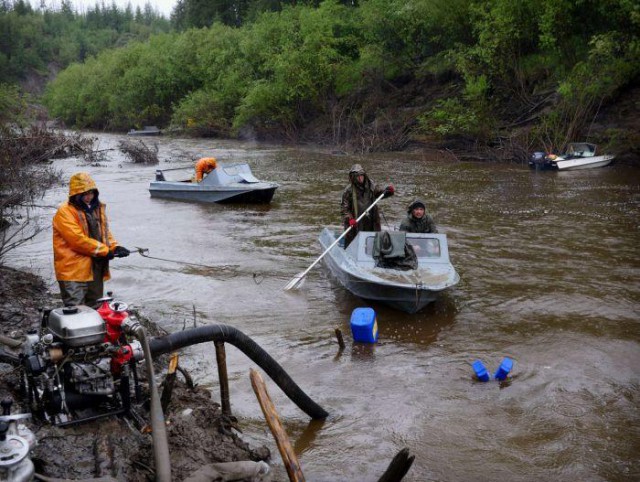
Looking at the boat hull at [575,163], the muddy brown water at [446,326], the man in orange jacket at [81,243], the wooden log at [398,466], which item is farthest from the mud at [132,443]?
the boat hull at [575,163]

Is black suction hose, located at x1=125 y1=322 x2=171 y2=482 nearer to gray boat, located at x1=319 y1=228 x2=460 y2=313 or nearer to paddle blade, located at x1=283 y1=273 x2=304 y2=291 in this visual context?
gray boat, located at x1=319 y1=228 x2=460 y2=313

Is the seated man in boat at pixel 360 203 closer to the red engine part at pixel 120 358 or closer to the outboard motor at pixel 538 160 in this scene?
the red engine part at pixel 120 358

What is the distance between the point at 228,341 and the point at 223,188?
14.7m

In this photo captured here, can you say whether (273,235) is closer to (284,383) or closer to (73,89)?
(284,383)

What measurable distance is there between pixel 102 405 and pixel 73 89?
7564 centimetres

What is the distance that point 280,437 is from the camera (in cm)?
450

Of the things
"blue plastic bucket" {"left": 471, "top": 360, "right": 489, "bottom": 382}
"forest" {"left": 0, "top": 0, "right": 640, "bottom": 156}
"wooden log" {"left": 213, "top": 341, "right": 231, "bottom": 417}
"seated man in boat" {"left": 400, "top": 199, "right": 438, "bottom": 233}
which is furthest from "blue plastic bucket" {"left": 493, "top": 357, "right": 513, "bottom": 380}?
"forest" {"left": 0, "top": 0, "right": 640, "bottom": 156}

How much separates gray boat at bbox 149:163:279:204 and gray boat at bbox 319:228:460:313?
8460 mm

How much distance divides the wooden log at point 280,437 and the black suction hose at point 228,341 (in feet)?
1.23

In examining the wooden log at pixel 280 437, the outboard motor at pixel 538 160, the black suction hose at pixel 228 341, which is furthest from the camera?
the outboard motor at pixel 538 160

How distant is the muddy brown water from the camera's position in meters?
6.00

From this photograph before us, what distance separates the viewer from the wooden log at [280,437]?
441 centimetres

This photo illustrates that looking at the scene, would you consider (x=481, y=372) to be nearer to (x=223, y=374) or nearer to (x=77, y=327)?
(x=223, y=374)

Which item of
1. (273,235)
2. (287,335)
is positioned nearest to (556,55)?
(273,235)
